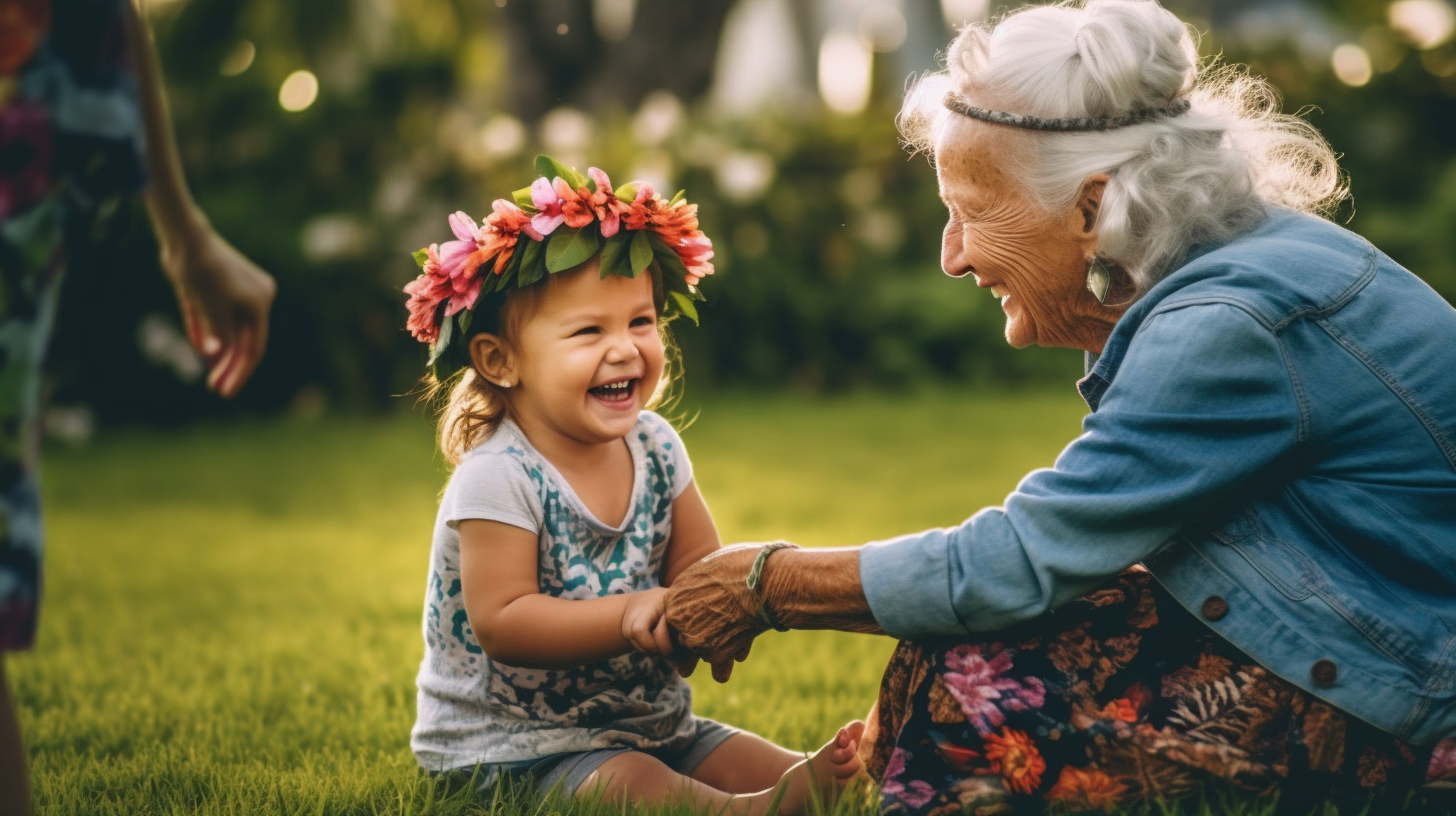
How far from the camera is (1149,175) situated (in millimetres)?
2518

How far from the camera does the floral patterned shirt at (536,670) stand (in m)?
2.70

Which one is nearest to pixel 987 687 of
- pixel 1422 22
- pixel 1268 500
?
pixel 1268 500

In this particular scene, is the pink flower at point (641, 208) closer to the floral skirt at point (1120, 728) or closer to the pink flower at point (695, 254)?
the pink flower at point (695, 254)

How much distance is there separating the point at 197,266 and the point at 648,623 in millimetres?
939

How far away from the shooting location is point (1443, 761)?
2.38 meters

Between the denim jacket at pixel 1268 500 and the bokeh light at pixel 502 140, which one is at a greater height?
the bokeh light at pixel 502 140

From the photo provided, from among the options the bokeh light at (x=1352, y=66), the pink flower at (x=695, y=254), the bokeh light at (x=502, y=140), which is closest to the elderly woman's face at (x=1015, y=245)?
the pink flower at (x=695, y=254)

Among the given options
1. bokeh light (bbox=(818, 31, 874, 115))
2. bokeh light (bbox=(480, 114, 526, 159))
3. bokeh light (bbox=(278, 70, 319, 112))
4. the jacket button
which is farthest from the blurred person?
bokeh light (bbox=(818, 31, 874, 115))

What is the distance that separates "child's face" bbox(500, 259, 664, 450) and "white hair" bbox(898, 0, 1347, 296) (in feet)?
2.40

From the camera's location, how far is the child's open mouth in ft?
8.97

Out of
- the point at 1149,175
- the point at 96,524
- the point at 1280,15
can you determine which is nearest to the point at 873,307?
the point at 96,524

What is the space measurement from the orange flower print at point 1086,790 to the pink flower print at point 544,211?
4.17ft

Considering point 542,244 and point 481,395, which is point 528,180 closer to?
point 481,395

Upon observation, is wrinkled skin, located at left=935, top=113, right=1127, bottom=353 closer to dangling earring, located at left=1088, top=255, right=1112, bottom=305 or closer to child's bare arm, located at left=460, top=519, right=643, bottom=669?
dangling earring, located at left=1088, top=255, right=1112, bottom=305
